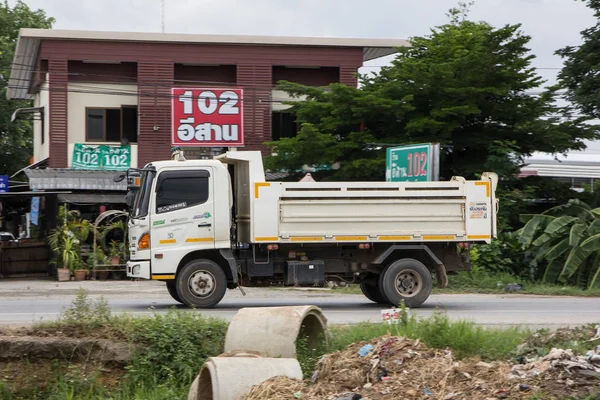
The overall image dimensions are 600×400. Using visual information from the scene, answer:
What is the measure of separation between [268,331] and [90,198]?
20.5 metres

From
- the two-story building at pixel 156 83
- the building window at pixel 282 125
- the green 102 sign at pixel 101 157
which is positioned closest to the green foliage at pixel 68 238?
the two-story building at pixel 156 83

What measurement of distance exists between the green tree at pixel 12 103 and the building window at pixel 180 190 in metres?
31.1

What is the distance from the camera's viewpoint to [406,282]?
15812 mm

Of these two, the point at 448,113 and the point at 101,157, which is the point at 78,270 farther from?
the point at 448,113

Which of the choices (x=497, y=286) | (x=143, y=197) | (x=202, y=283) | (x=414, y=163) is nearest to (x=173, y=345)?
(x=202, y=283)

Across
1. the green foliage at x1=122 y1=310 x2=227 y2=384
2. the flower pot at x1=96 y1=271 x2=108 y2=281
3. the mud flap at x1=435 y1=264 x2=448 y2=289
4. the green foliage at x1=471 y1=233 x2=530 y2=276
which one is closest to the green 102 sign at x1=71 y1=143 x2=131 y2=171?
the flower pot at x1=96 y1=271 x2=108 y2=281

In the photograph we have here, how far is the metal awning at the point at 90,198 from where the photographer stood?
28.0m

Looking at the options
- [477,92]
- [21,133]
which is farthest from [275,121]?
[21,133]

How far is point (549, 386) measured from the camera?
295 inches

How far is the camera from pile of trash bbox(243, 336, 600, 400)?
747cm

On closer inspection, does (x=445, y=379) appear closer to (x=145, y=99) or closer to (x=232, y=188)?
(x=232, y=188)

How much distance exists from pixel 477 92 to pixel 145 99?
38.5 feet

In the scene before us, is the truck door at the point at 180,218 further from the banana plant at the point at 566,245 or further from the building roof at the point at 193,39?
the building roof at the point at 193,39

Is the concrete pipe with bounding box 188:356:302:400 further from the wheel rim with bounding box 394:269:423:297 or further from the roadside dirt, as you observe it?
the wheel rim with bounding box 394:269:423:297
